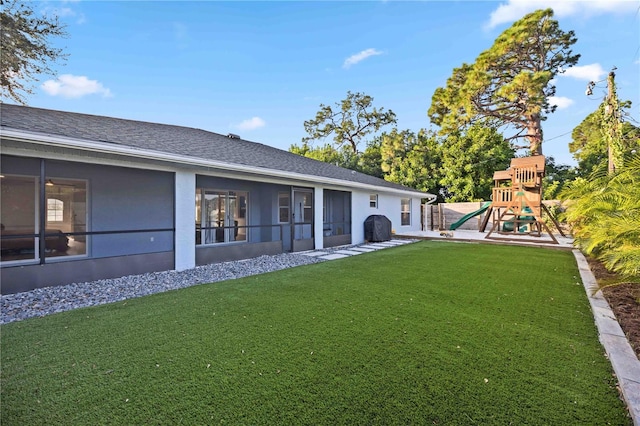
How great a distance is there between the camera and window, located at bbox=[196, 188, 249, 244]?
914 cm

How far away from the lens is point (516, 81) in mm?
17625

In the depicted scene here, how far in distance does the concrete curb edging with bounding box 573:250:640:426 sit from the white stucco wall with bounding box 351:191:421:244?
8.23 meters

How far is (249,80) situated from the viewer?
15.0 metres

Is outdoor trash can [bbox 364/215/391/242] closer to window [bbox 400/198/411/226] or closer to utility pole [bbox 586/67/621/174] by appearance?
window [bbox 400/198/411/226]

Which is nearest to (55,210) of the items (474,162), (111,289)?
(111,289)

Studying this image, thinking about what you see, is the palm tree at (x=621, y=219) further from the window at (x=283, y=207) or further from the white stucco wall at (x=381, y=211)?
the window at (x=283, y=207)

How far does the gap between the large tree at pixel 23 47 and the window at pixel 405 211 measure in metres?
16.6

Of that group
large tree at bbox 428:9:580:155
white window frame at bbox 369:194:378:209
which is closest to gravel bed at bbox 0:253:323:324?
white window frame at bbox 369:194:378:209

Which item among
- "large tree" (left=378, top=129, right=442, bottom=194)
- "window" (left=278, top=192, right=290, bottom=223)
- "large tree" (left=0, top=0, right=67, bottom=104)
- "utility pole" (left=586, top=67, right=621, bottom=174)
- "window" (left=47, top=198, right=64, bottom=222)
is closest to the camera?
"window" (left=47, top=198, right=64, bottom=222)

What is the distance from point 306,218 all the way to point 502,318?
28.0 feet

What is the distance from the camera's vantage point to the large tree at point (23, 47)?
35.7 ft

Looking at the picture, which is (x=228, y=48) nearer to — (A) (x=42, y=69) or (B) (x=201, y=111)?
(B) (x=201, y=111)

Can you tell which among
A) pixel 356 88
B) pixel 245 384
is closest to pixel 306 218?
pixel 245 384

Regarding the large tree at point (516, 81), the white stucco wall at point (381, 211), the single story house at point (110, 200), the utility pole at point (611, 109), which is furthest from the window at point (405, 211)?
the utility pole at point (611, 109)
